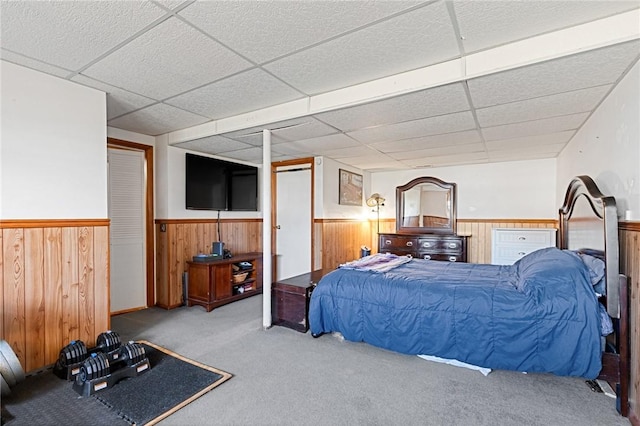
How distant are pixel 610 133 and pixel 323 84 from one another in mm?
2210

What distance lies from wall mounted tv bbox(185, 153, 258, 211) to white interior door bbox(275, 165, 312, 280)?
1.58ft

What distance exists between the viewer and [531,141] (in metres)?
3.87

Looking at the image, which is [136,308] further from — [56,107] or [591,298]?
[591,298]

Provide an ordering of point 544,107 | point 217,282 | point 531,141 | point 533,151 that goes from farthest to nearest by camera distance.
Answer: point 533,151 → point 217,282 → point 531,141 → point 544,107

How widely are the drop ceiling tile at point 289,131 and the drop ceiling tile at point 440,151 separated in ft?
4.97

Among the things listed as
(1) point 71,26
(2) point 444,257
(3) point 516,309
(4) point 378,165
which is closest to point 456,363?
(3) point 516,309

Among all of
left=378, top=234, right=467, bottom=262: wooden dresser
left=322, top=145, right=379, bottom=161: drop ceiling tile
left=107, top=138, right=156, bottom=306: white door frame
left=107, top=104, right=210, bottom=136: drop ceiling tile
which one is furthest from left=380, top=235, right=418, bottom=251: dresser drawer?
left=107, top=138, right=156, bottom=306: white door frame

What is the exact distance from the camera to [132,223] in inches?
163

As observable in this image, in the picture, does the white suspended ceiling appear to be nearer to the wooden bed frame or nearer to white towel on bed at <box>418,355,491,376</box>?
the wooden bed frame

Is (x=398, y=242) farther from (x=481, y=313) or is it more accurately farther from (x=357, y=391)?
(x=357, y=391)

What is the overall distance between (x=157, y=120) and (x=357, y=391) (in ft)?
11.0

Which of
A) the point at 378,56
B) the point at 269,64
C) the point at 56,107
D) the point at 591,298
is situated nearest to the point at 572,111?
the point at 591,298

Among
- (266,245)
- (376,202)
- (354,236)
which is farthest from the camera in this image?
(376,202)

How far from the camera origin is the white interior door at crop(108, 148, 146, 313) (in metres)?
3.94
